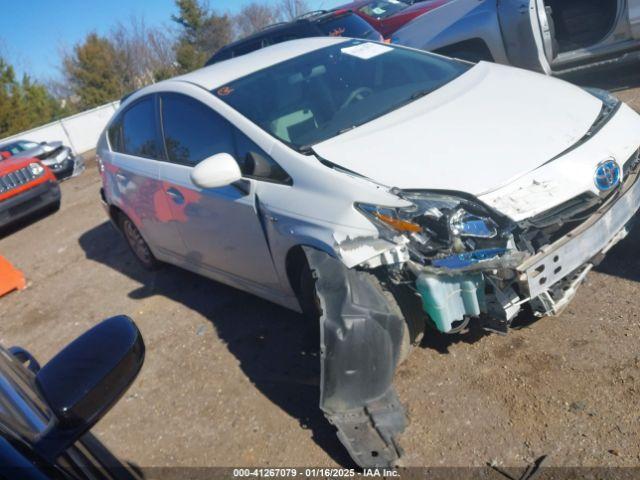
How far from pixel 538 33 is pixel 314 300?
16.2 feet

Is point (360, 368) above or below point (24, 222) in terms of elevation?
above

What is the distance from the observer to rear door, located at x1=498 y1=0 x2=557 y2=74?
262 inches

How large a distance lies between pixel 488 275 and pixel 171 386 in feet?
7.35

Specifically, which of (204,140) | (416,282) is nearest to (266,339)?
(204,140)

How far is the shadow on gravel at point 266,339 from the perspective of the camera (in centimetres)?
323

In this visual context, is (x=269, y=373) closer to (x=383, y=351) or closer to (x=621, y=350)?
(x=383, y=351)

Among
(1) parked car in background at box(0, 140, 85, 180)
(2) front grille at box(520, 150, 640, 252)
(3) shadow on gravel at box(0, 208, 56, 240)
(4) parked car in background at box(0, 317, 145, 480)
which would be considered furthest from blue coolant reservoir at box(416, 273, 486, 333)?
(1) parked car in background at box(0, 140, 85, 180)

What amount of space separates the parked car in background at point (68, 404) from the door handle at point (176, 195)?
236 cm

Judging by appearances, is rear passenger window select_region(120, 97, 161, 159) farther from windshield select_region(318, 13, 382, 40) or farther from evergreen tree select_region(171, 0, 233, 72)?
evergreen tree select_region(171, 0, 233, 72)

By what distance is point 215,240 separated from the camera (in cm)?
402

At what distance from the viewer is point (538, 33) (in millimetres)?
6652

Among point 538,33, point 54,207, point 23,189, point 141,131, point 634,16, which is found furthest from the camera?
point 54,207

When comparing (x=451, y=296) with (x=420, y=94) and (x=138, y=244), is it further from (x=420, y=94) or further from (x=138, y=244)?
(x=138, y=244)

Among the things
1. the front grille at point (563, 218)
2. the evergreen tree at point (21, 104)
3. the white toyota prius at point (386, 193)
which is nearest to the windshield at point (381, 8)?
the white toyota prius at point (386, 193)
